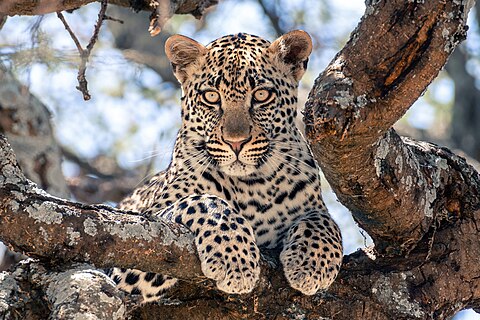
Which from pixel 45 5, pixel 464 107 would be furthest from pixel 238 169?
pixel 464 107

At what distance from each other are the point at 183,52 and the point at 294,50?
2.67 ft

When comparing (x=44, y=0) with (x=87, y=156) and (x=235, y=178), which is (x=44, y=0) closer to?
(x=235, y=178)

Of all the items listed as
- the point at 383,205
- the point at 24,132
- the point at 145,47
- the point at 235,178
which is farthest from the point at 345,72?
the point at 145,47

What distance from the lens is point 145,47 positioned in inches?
459

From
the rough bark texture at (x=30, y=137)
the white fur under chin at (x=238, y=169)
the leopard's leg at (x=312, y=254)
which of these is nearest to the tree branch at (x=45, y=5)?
the white fur under chin at (x=238, y=169)

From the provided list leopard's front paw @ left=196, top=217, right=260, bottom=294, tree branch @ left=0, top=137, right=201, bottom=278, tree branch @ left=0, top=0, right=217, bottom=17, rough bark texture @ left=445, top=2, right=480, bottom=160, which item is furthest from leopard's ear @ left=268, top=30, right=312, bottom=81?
rough bark texture @ left=445, top=2, right=480, bottom=160

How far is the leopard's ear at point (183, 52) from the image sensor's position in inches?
275

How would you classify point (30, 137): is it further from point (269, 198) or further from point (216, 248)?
point (216, 248)

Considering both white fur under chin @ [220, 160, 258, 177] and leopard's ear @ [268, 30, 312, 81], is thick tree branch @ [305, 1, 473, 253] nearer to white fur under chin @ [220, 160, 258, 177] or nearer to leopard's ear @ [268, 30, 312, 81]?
white fur under chin @ [220, 160, 258, 177]

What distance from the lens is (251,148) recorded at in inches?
252

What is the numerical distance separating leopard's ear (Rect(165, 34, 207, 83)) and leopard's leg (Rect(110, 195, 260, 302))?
151cm

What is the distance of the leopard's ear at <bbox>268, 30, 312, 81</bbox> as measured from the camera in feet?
22.6

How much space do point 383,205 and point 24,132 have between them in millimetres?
3926

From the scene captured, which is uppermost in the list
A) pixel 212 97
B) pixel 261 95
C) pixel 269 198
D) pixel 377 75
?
pixel 377 75
